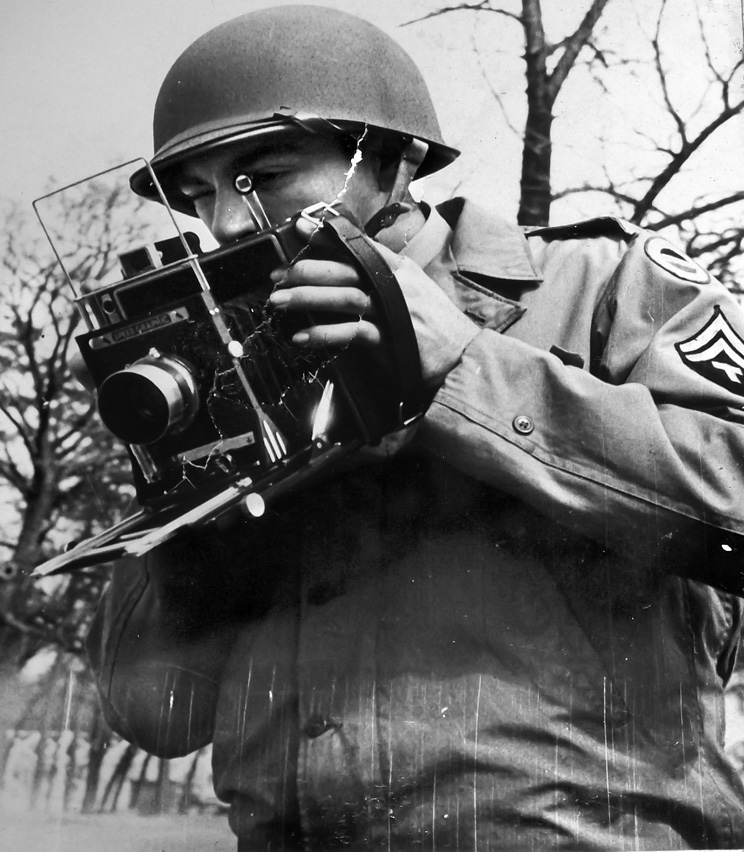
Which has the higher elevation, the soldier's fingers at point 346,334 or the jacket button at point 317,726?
the soldier's fingers at point 346,334

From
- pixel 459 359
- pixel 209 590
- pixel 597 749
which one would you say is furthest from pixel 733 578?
pixel 209 590

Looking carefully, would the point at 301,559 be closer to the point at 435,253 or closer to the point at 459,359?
the point at 459,359

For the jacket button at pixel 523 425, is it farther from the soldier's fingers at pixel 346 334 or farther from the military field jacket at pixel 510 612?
the soldier's fingers at pixel 346 334

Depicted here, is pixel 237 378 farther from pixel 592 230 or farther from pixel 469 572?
pixel 592 230

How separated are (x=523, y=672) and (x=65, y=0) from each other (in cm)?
133

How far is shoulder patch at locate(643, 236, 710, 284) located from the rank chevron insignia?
7 centimetres

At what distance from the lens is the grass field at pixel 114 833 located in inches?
61.9

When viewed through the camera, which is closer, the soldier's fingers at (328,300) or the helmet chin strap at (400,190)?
the soldier's fingers at (328,300)

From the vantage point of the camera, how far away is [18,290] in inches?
71.5


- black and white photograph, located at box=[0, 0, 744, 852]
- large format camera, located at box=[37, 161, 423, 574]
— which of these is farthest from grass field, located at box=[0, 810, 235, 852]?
large format camera, located at box=[37, 161, 423, 574]

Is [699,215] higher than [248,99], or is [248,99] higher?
[248,99]

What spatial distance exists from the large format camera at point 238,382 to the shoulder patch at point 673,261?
1.35 ft

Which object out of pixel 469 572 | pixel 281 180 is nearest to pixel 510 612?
pixel 469 572

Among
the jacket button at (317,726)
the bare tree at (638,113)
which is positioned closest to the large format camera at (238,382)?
the jacket button at (317,726)
